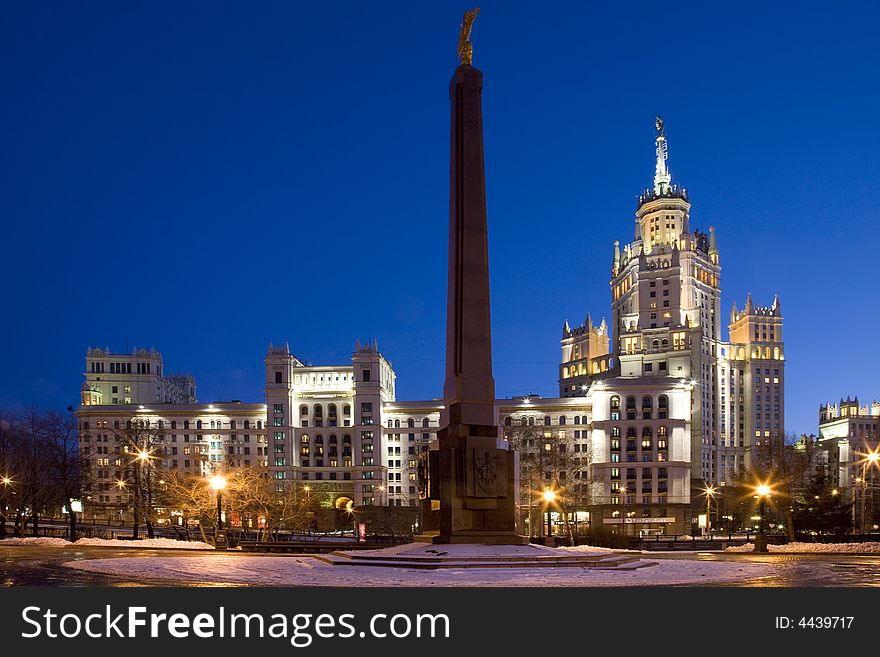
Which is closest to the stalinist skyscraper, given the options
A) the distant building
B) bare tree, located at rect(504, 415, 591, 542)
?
bare tree, located at rect(504, 415, 591, 542)

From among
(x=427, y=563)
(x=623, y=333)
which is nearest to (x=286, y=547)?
(x=427, y=563)

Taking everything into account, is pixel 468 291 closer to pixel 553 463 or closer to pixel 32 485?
pixel 32 485

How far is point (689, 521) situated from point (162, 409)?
81.3 metres

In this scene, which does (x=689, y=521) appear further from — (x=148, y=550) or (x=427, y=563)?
(x=427, y=563)

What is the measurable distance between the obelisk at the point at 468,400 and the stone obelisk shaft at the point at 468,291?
0.04 metres

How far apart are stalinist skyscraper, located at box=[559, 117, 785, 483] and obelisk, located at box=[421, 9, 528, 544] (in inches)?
4565

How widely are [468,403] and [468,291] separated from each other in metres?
4.20

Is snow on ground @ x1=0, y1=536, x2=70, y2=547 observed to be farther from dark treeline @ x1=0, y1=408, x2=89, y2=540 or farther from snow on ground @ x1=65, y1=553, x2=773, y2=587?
snow on ground @ x1=65, y1=553, x2=773, y2=587

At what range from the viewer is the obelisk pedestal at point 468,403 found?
30781 mm

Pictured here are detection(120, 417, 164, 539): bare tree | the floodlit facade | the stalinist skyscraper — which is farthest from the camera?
the stalinist skyscraper

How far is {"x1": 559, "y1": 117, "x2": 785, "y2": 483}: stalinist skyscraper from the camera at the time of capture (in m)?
148

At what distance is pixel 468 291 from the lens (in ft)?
107

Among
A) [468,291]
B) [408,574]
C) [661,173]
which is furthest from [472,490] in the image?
[661,173]

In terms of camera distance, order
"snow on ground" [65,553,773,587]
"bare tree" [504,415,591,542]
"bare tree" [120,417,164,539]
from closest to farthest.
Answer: "snow on ground" [65,553,773,587], "bare tree" [120,417,164,539], "bare tree" [504,415,591,542]
